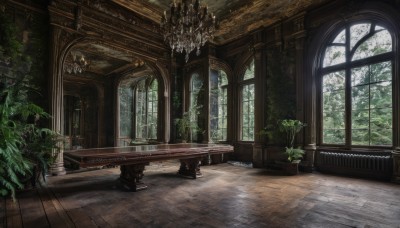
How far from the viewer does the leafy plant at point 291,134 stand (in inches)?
201

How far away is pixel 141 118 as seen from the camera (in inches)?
412

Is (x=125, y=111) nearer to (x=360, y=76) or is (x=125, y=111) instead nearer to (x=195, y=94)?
(x=195, y=94)

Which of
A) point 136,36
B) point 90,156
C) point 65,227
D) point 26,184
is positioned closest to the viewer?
point 65,227

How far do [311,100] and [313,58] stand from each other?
1026 mm

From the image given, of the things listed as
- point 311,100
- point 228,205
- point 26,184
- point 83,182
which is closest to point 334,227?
point 228,205

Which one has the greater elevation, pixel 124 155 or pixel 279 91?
pixel 279 91

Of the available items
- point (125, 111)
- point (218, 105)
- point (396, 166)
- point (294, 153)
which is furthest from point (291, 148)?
point (125, 111)

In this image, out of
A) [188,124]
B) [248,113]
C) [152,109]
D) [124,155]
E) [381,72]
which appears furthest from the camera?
[152,109]

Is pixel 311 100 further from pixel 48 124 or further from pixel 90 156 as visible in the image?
pixel 48 124

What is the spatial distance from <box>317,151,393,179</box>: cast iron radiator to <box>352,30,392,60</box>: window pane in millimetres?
2100

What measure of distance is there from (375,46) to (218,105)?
445 cm

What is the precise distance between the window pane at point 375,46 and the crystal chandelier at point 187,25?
345 centimetres

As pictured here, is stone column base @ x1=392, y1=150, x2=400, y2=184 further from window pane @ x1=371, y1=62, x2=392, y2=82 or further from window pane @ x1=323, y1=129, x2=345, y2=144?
window pane @ x1=371, y1=62, x2=392, y2=82

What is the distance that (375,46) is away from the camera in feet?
15.5
